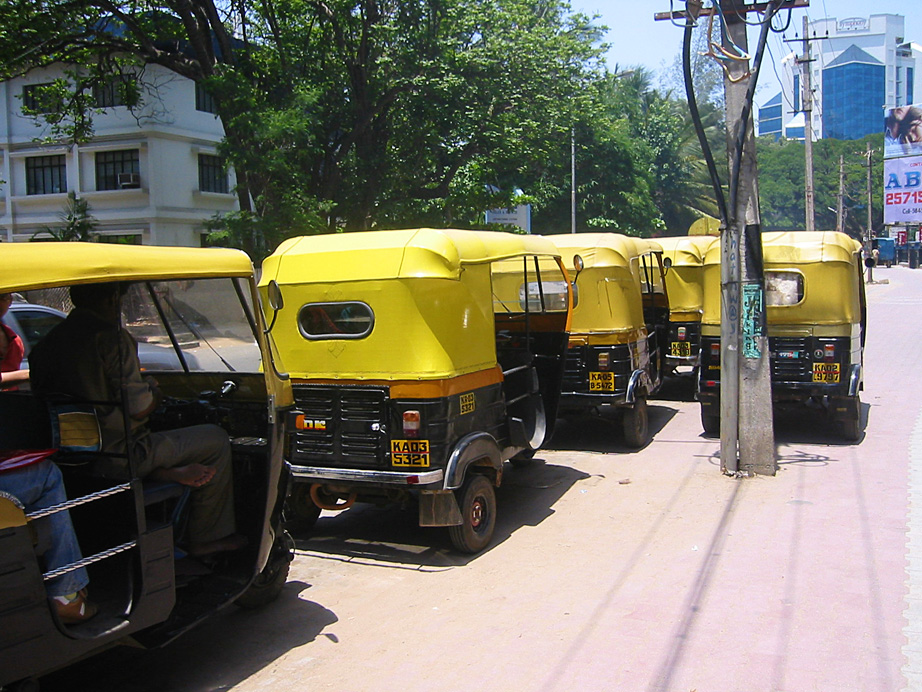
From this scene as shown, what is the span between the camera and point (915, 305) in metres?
31.4

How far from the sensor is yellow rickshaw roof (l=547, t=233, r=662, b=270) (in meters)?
9.72

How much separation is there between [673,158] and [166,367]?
121 feet

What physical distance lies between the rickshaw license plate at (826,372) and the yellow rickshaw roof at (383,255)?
4690mm

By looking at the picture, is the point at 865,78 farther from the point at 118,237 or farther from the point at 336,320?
the point at 336,320

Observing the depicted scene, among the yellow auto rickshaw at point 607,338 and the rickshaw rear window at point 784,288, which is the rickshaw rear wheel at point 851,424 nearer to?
the rickshaw rear window at point 784,288

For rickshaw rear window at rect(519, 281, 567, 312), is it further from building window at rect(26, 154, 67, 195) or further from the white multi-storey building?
the white multi-storey building

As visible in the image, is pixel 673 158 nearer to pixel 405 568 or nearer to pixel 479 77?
pixel 479 77

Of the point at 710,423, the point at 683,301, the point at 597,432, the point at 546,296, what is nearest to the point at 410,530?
the point at 546,296

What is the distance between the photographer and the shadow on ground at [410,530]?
631 cm

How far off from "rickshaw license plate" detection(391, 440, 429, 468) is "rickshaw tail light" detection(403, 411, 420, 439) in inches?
1.9

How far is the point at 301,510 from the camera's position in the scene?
22.3 feet

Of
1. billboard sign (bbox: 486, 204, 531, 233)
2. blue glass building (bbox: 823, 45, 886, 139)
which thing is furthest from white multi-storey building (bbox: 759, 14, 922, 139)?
billboard sign (bbox: 486, 204, 531, 233)

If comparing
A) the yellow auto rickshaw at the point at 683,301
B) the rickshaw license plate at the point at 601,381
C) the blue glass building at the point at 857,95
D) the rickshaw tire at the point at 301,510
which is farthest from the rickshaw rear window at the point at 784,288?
the blue glass building at the point at 857,95

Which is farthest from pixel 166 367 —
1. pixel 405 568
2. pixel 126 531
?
pixel 405 568
